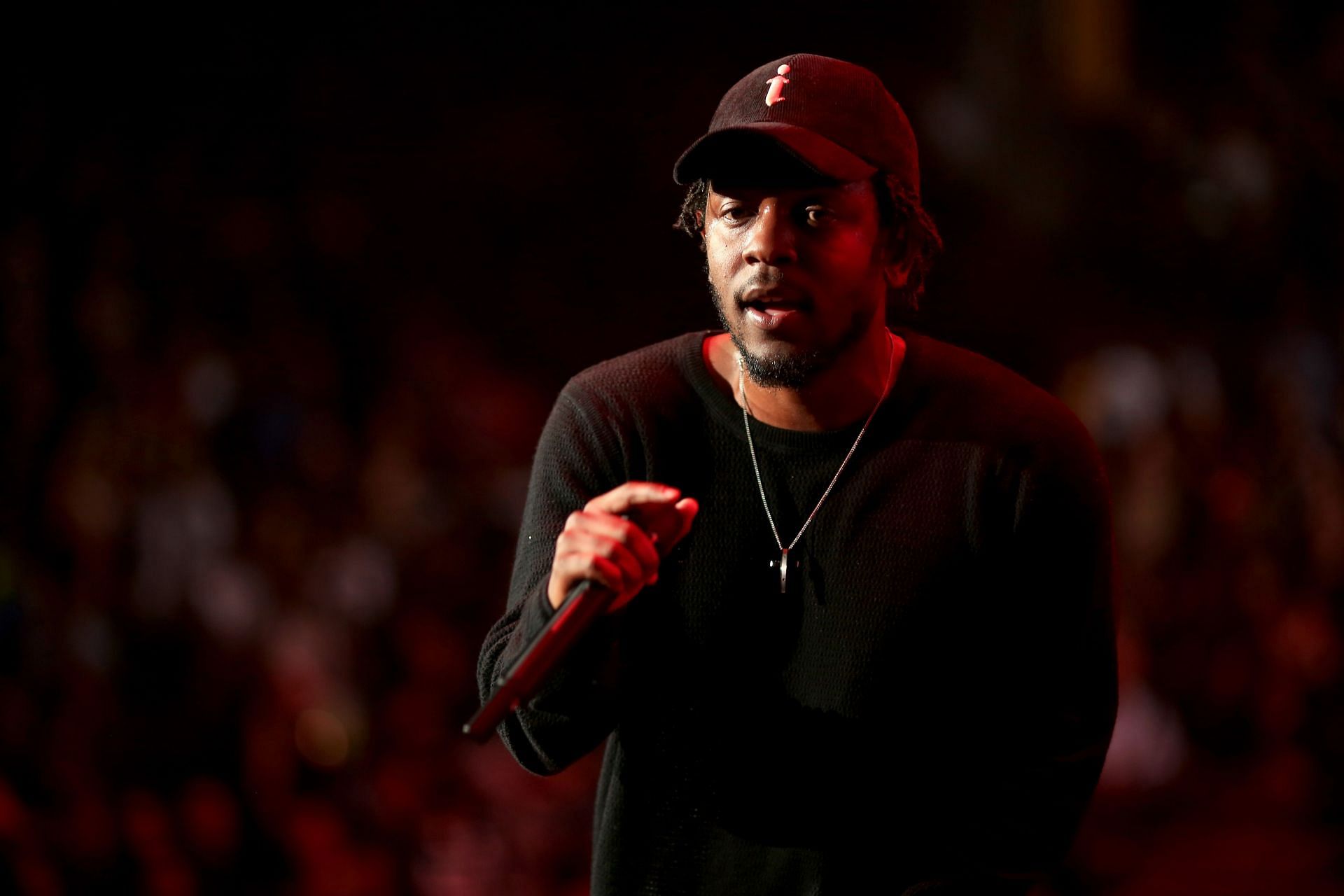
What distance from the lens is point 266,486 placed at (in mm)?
3895

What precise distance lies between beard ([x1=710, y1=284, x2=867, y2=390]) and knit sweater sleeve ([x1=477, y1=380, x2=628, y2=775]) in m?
0.16

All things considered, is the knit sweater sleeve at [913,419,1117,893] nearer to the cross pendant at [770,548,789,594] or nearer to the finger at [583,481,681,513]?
the cross pendant at [770,548,789,594]

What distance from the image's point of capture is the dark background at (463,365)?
10.8 ft

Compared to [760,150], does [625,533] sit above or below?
below

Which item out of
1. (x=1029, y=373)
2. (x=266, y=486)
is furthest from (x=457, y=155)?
(x=1029, y=373)

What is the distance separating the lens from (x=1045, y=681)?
1255mm

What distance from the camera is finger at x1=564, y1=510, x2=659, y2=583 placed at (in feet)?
3.26

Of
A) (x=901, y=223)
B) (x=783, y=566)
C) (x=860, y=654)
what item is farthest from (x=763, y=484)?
(x=901, y=223)

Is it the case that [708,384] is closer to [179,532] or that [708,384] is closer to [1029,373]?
[179,532]

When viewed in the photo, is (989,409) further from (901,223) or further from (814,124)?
(814,124)

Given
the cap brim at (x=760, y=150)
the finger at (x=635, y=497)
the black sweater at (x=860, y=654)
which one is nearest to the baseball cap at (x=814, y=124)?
the cap brim at (x=760, y=150)

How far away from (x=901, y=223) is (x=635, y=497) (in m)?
0.49

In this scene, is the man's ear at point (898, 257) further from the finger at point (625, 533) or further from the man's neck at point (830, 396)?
the finger at point (625, 533)

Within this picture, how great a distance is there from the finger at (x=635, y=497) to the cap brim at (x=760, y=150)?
0.33 m
